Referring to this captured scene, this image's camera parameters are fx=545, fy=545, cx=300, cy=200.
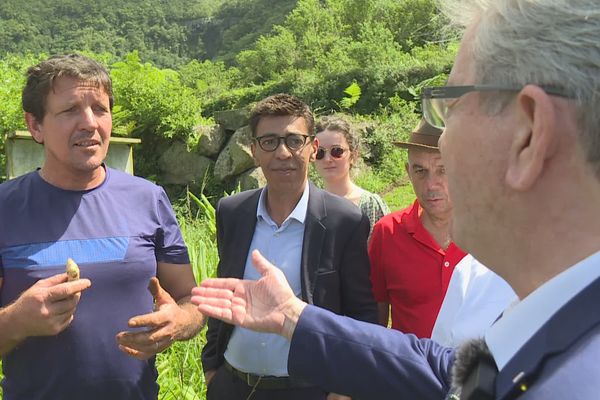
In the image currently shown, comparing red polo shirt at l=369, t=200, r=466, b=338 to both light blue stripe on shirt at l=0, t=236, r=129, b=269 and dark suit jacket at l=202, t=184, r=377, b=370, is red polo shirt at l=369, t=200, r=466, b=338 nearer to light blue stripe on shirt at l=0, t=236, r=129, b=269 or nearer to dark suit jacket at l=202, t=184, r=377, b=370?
dark suit jacket at l=202, t=184, r=377, b=370

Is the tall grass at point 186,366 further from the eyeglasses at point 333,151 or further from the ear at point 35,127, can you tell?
the ear at point 35,127

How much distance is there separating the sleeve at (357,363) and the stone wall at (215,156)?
10.9 metres

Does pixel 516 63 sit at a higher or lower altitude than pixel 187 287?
higher

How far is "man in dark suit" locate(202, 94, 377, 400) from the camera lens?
8.42 ft

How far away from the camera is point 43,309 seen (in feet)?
6.07

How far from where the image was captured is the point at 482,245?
1079 mm

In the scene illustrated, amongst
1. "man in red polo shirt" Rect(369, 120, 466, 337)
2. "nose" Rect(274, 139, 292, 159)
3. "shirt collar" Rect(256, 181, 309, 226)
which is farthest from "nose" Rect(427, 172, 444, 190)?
"nose" Rect(274, 139, 292, 159)

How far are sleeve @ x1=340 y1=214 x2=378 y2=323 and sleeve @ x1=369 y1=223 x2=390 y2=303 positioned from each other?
85 millimetres

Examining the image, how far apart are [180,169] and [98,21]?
6503cm

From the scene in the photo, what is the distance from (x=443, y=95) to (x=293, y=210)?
1.71 meters

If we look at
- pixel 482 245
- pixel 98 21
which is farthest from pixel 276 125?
pixel 98 21

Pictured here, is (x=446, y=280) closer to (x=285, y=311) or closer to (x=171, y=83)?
(x=285, y=311)

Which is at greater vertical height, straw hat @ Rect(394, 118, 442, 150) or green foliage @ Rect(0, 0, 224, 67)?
straw hat @ Rect(394, 118, 442, 150)

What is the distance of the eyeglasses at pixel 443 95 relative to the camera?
3.08 feet
